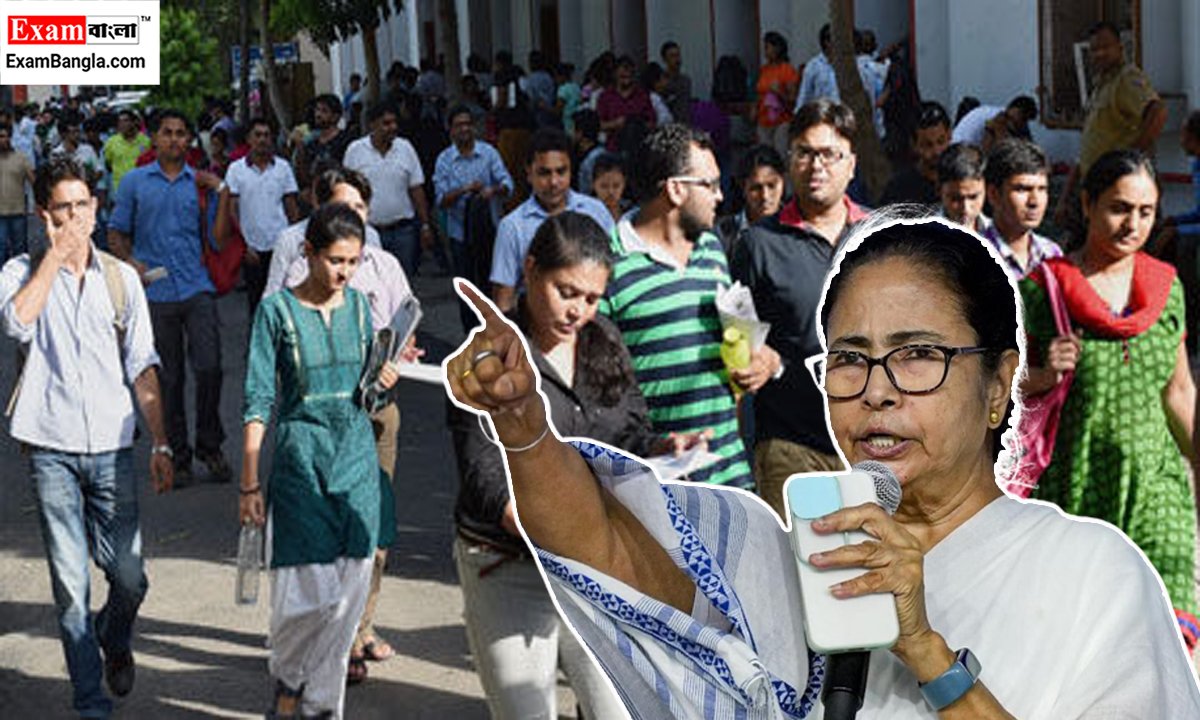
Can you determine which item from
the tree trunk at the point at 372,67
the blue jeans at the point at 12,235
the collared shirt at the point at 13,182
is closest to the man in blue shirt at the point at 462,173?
the blue jeans at the point at 12,235

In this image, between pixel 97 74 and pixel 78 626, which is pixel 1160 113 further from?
pixel 97 74

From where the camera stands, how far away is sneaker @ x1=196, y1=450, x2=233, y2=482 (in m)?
11.7

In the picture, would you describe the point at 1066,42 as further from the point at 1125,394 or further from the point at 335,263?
the point at 1125,394

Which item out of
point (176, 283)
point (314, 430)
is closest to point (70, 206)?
point (314, 430)

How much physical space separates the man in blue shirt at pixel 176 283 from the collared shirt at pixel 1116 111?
5394 mm

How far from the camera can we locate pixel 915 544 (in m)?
2.25

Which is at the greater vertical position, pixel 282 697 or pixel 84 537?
pixel 84 537

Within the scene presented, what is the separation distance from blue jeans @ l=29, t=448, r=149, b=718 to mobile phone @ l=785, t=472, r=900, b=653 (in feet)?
17.8

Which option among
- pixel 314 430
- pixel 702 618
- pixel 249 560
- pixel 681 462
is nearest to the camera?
pixel 702 618

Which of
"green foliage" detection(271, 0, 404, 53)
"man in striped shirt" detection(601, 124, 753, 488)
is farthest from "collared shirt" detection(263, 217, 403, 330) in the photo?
"green foliage" detection(271, 0, 404, 53)

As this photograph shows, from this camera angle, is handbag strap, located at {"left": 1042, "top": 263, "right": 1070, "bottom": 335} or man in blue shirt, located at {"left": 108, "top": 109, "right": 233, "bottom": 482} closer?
handbag strap, located at {"left": 1042, "top": 263, "right": 1070, "bottom": 335}

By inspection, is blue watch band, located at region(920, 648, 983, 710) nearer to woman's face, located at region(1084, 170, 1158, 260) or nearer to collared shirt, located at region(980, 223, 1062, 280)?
woman's face, located at region(1084, 170, 1158, 260)

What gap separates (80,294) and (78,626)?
3.60 feet

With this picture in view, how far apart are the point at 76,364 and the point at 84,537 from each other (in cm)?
58
